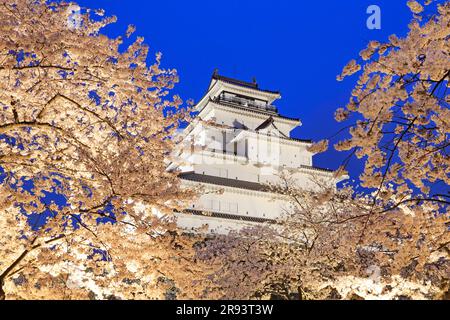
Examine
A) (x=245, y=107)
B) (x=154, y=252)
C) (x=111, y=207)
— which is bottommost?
(x=154, y=252)

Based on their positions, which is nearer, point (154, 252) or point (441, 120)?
point (441, 120)

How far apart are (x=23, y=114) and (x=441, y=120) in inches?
296

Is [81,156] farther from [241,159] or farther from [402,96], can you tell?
[241,159]

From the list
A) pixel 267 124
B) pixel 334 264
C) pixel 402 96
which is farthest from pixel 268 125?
pixel 402 96

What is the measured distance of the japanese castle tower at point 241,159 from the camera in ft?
103

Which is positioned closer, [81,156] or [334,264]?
[81,156]

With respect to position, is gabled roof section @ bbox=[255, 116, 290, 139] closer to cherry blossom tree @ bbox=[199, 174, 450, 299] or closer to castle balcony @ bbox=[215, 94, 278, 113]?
castle balcony @ bbox=[215, 94, 278, 113]

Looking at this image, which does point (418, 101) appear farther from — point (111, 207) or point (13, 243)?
point (13, 243)

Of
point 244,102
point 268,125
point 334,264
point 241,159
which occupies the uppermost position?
point 244,102

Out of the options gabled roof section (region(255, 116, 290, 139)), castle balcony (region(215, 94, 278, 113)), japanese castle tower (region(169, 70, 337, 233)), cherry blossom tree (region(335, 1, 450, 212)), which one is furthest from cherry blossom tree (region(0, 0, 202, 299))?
castle balcony (region(215, 94, 278, 113))

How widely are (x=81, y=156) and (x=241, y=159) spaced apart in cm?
2724

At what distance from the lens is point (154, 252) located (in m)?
8.08

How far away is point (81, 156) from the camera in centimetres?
779
